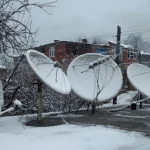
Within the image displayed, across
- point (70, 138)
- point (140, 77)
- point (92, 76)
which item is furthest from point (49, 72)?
point (140, 77)

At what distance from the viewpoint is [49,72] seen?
7609mm

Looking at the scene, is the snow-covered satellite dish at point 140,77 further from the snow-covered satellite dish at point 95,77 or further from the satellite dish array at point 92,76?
the snow-covered satellite dish at point 95,77

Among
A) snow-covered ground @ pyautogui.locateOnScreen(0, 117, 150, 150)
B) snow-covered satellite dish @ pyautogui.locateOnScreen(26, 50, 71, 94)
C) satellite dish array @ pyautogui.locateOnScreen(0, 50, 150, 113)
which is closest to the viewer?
snow-covered ground @ pyautogui.locateOnScreen(0, 117, 150, 150)

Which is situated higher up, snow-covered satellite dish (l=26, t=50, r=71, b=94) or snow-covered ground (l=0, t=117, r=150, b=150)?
snow-covered satellite dish (l=26, t=50, r=71, b=94)

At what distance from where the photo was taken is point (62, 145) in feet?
16.4

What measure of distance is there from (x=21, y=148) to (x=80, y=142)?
0.96 meters

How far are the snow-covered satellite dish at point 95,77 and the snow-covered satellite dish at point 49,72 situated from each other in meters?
0.63

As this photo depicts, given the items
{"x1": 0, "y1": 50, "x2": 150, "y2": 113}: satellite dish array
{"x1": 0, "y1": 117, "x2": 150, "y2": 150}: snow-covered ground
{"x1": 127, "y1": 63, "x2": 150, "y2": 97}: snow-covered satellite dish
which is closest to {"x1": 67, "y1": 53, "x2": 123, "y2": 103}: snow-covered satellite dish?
{"x1": 0, "y1": 50, "x2": 150, "y2": 113}: satellite dish array

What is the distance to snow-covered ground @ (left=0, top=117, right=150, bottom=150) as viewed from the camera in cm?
489

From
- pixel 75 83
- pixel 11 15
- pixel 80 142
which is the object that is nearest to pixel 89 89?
pixel 75 83

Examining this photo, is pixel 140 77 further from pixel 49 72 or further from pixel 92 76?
pixel 49 72

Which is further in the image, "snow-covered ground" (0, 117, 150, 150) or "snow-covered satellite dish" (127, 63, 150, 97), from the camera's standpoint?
"snow-covered satellite dish" (127, 63, 150, 97)

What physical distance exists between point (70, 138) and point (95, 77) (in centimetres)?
374

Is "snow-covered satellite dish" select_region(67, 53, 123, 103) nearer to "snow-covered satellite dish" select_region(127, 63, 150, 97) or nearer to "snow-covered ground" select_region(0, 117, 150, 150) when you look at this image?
"snow-covered satellite dish" select_region(127, 63, 150, 97)
